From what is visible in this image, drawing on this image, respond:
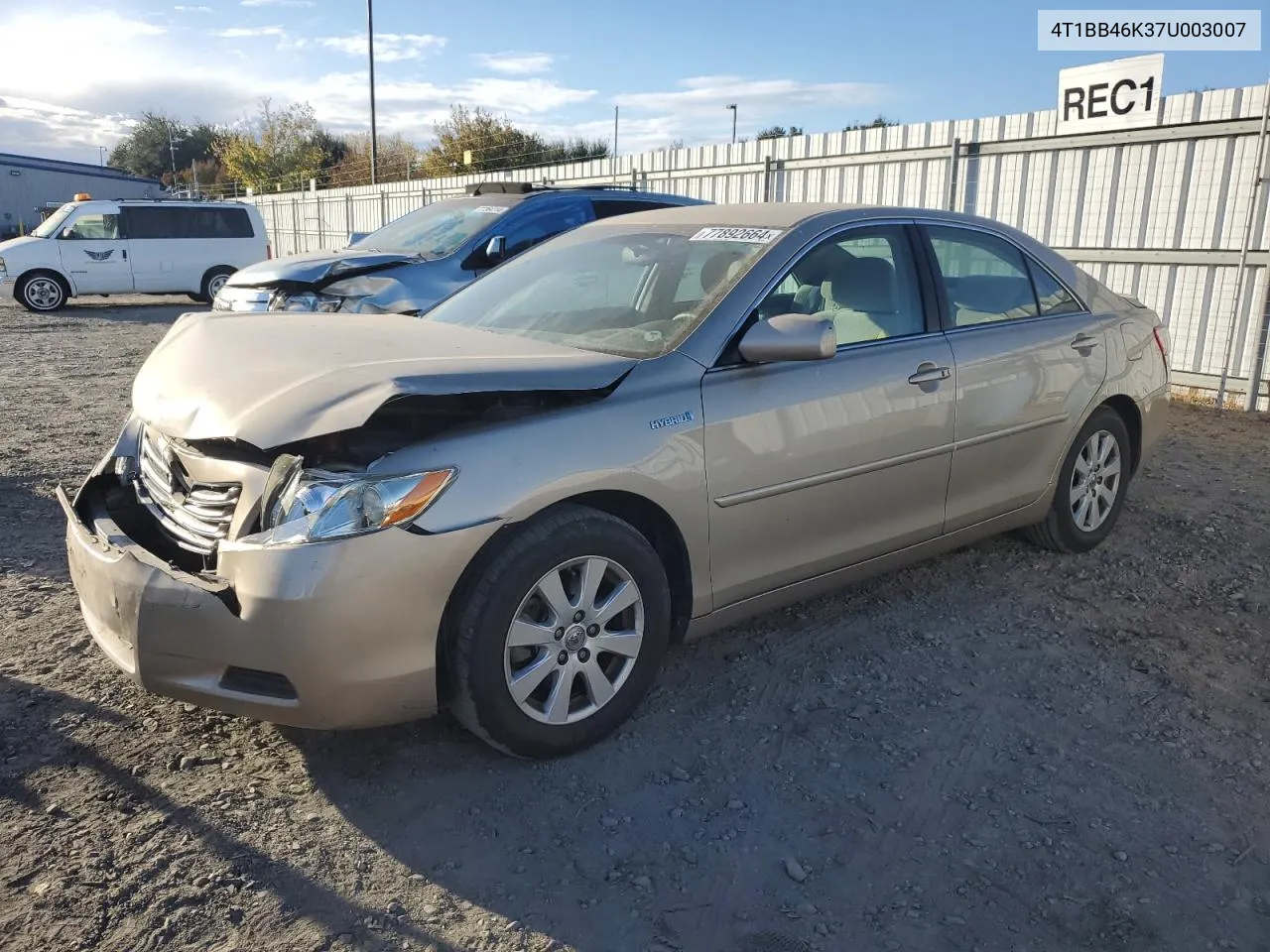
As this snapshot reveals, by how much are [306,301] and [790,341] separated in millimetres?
5928

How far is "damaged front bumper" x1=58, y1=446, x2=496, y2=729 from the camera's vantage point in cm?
255

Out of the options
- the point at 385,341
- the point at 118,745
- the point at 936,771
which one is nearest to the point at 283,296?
the point at 385,341

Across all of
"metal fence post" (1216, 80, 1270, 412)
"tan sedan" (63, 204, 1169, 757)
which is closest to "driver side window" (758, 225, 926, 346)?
"tan sedan" (63, 204, 1169, 757)

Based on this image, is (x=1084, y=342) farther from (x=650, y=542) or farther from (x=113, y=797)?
(x=113, y=797)

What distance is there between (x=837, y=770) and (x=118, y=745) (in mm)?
2224

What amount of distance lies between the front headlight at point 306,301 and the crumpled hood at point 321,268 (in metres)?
0.10

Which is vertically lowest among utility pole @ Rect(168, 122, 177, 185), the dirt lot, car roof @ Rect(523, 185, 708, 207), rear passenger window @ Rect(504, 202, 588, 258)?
the dirt lot

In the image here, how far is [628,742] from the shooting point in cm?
318

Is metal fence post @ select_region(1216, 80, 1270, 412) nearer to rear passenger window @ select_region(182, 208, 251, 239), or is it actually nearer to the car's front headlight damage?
the car's front headlight damage

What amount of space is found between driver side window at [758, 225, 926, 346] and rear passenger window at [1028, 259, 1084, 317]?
89 centimetres

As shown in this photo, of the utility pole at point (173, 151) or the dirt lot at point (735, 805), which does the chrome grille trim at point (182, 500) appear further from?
the utility pole at point (173, 151)

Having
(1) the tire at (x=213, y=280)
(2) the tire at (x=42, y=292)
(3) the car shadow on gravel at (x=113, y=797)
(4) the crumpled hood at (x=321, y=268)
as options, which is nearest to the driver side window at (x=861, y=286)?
(3) the car shadow on gravel at (x=113, y=797)

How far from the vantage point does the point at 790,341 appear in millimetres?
3244

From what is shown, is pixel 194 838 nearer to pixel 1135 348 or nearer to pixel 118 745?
pixel 118 745
